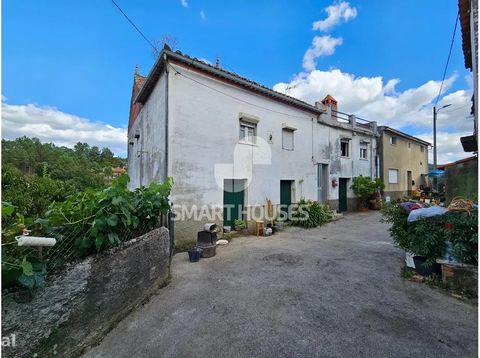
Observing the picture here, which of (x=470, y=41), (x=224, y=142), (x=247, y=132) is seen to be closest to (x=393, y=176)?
(x=470, y=41)

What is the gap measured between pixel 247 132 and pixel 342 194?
7.94 meters

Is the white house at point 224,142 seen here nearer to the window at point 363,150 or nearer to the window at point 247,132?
the window at point 247,132

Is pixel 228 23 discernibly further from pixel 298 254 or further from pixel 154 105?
pixel 298 254

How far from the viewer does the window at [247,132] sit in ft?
27.3

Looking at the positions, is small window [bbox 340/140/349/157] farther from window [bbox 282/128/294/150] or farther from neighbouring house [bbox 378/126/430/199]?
window [bbox 282/128/294/150]

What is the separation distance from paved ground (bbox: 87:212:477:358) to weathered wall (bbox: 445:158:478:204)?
280cm

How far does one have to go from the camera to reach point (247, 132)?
27.8ft

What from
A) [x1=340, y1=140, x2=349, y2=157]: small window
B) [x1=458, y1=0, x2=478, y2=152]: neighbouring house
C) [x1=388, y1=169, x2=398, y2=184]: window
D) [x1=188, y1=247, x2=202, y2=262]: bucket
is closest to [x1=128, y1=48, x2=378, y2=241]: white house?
[x1=188, y1=247, x2=202, y2=262]: bucket

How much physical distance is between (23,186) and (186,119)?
179 inches

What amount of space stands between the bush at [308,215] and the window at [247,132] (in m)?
3.71

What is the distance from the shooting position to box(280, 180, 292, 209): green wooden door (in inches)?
384

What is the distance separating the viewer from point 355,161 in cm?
1354

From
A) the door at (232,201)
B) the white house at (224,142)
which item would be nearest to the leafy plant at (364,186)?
the white house at (224,142)

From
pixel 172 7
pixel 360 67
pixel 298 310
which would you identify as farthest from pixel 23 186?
pixel 360 67
